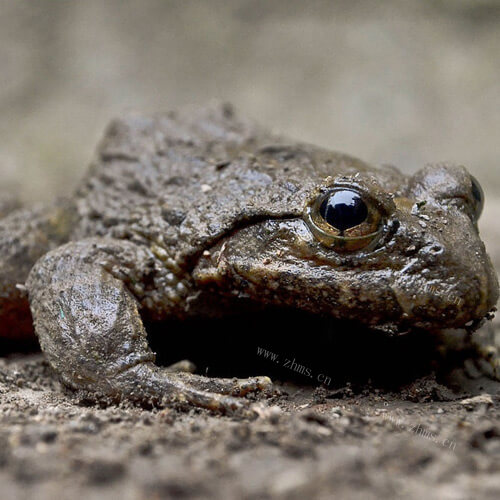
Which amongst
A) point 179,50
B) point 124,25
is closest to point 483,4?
point 179,50

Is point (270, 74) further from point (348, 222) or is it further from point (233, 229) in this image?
point (348, 222)

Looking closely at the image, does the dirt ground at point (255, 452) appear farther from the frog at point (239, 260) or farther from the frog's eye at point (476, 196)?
the frog's eye at point (476, 196)

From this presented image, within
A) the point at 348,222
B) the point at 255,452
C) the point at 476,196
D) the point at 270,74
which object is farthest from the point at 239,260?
the point at 270,74

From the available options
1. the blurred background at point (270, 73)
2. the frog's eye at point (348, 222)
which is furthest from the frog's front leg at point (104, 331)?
the blurred background at point (270, 73)

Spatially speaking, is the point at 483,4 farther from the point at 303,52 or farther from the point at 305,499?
the point at 305,499

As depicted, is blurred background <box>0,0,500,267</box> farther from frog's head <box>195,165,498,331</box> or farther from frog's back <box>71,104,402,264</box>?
frog's head <box>195,165,498,331</box>

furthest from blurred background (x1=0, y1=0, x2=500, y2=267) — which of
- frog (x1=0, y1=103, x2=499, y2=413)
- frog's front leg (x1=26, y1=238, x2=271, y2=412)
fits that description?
frog's front leg (x1=26, y1=238, x2=271, y2=412)
